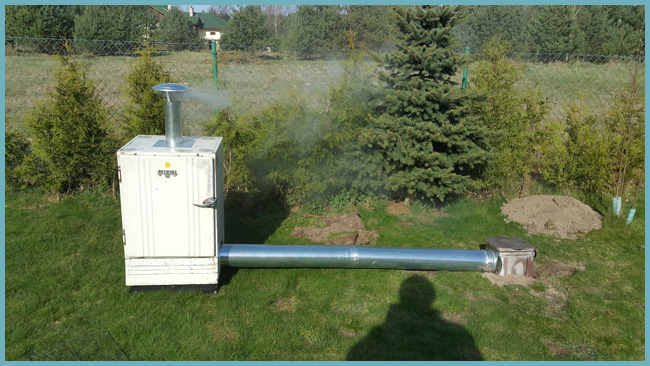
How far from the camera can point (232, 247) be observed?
17.5ft

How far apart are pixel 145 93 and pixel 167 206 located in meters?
3.21

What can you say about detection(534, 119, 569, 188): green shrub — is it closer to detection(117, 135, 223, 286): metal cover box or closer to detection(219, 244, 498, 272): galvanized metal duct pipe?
detection(219, 244, 498, 272): galvanized metal duct pipe

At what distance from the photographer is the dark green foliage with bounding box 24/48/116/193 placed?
7.27 meters

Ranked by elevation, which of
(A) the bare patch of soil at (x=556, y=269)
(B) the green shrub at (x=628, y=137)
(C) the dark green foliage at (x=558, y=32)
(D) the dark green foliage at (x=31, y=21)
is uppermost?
(C) the dark green foliage at (x=558, y=32)

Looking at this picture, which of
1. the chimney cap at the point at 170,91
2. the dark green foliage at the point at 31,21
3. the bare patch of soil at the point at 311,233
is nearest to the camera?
the chimney cap at the point at 170,91

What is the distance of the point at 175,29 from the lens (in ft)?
97.2

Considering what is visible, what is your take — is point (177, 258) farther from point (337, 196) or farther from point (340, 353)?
point (337, 196)

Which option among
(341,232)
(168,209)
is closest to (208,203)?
(168,209)

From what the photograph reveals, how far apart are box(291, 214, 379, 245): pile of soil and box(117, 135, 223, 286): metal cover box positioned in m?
1.92

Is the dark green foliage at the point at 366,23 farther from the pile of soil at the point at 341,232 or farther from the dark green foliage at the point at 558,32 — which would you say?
the pile of soil at the point at 341,232

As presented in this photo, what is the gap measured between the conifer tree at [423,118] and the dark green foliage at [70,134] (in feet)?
14.0

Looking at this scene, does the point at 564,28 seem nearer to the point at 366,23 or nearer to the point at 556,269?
the point at 366,23

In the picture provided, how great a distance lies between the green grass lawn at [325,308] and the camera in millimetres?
4223

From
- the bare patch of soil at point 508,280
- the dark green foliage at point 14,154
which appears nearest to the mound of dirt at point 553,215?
the bare patch of soil at point 508,280
